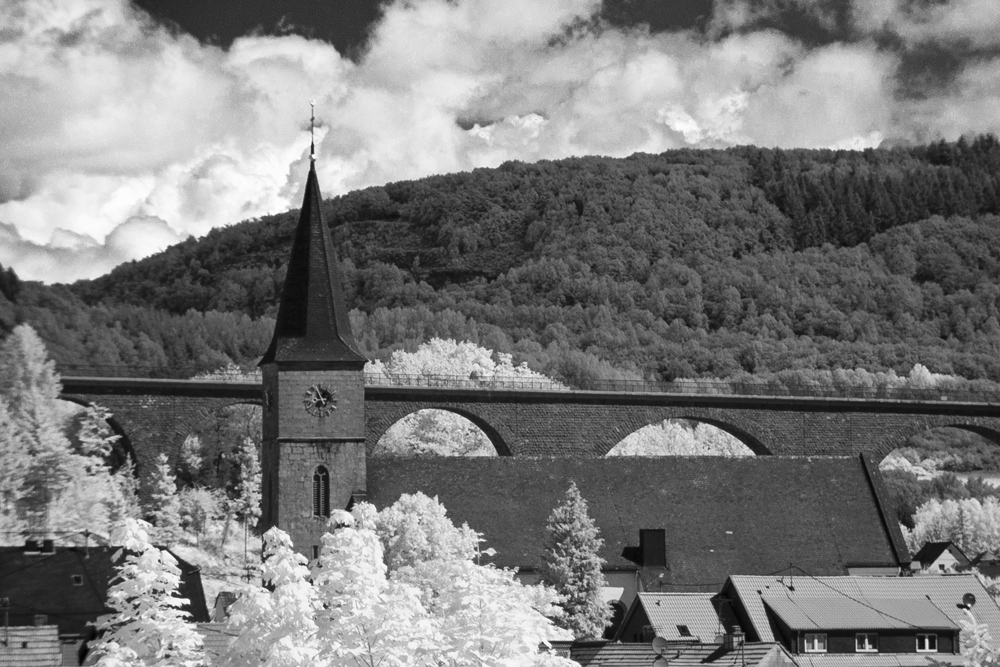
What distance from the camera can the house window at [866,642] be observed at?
46.0 metres

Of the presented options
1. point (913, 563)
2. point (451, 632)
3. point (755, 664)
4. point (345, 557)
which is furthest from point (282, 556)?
point (913, 563)

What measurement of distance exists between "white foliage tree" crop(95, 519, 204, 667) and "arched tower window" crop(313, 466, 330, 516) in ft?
116

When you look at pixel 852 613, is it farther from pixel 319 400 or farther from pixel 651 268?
pixel 651 268

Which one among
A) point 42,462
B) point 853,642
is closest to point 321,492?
point 42,462

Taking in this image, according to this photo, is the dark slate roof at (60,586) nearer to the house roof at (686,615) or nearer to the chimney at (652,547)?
the house roof at (686,615)

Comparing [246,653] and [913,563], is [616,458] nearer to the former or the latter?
[913,563]

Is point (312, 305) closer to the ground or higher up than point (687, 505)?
higher up

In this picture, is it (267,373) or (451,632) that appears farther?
(267,373)

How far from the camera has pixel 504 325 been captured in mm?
140375

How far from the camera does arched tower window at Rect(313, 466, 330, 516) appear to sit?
199ft

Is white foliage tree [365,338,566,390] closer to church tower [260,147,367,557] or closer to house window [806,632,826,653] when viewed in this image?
church tower [260,147,367,557]

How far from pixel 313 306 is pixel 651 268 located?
100518 millimetres

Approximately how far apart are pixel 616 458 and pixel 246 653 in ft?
135

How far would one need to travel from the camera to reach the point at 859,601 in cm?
4788
